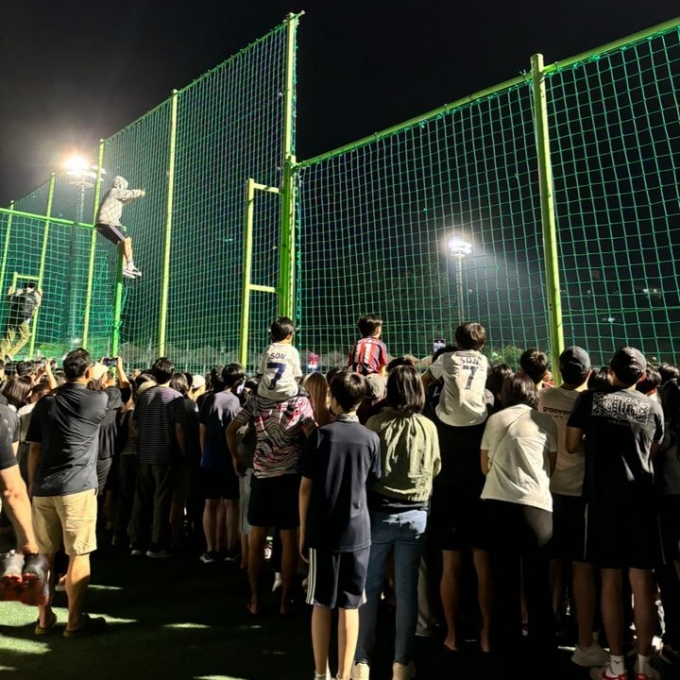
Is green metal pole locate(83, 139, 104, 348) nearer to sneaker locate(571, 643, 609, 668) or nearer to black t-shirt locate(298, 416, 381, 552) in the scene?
black t-shirt locate(298, 416, 381, 552)

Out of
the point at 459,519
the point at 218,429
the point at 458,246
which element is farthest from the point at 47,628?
the point at 458,246

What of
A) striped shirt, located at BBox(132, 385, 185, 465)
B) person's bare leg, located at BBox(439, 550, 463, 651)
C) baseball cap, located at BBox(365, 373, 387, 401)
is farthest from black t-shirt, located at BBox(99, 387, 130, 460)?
person's bare leg, located at BBox(439, 550, 463, 651)

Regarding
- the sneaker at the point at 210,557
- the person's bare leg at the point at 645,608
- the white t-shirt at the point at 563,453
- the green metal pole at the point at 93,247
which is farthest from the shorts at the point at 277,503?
the green metal pole at the point at 93,247

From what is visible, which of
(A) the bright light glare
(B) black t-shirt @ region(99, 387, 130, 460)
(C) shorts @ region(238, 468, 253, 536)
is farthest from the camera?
(A) the bright light glare

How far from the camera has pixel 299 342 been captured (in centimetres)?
721

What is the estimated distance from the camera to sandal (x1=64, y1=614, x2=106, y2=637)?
3598mm

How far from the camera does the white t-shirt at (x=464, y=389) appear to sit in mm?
3439

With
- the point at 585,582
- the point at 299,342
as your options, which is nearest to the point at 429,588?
the point at 585,582

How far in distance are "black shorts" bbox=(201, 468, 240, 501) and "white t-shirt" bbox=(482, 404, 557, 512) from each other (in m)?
2.90

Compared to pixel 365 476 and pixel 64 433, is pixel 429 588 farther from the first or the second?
pixel 64 433

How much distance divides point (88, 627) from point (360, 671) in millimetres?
2038

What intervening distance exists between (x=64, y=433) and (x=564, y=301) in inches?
173

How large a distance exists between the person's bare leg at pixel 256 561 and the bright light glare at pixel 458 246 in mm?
3785

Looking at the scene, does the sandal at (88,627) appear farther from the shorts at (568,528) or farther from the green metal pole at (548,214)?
the green metal pole at (548,214)
